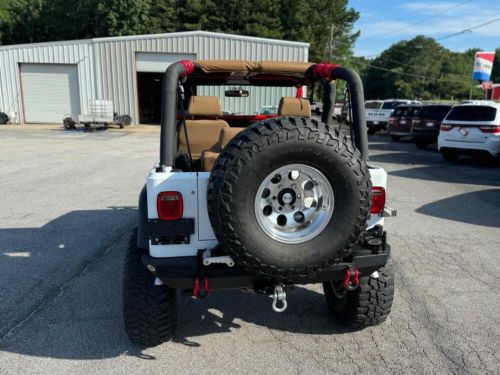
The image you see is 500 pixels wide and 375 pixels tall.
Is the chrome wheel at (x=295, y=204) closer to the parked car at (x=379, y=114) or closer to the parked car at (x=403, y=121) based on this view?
the parked car at (x=403, y=121)

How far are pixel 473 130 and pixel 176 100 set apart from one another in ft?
35.3

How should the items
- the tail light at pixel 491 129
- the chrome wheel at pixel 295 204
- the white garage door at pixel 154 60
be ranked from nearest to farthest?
the chrome wheel at pixel 295 204 < the tail light at pixel 491 129 < the white garage door at pixel 154 60

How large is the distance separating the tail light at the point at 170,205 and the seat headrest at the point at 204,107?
155cm

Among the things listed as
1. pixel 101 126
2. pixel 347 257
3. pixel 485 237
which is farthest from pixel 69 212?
pixel 101 126

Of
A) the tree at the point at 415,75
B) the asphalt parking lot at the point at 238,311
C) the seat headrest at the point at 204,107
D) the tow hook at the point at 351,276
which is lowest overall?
the asphalt parking lot at the point at 238,311

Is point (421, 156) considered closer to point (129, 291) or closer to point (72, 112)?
point (129, 291)

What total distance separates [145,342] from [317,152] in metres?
1.82

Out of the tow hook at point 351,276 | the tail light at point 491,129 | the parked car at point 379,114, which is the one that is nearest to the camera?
the tow hook at point 351,276

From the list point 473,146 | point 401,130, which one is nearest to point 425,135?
point 401,130

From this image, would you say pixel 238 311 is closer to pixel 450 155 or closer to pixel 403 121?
pixel 450 155

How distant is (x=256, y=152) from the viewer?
2.40 m

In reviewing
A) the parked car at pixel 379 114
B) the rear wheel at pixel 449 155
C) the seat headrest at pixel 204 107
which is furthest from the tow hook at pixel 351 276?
the parked car at pixel 379 114

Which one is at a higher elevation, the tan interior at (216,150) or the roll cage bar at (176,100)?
the roll cage bar at (176,100)

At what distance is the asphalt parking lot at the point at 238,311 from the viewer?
2959 millimetres
